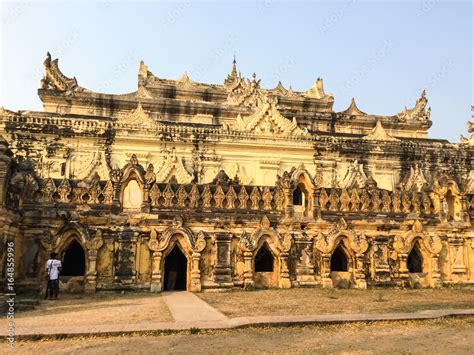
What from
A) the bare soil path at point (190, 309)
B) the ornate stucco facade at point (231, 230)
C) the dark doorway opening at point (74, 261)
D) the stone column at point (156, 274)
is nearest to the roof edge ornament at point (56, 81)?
the ornate stucco facade at point (231, 230)

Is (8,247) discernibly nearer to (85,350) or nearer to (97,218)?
(97,218)

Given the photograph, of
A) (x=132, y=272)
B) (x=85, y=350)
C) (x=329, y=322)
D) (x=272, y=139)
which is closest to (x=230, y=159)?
(x=272, y=139)

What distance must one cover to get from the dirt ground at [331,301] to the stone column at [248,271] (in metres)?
0.52

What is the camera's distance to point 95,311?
1063 cm

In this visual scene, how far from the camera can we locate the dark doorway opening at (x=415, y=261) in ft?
57.9

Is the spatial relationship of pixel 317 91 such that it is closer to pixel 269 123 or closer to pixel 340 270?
pixel 269 123

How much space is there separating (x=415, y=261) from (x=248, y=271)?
7.00m

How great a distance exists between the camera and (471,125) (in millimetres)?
32438

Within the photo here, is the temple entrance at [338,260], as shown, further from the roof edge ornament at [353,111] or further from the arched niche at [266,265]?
the roof edge ornament at [353,111]

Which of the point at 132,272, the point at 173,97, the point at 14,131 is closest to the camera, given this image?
the point at 132,272

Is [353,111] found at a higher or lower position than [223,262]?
higher

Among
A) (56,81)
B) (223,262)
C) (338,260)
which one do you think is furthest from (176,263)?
(56,81)

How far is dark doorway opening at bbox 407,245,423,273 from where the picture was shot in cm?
1766

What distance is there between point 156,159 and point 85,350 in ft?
67.5
